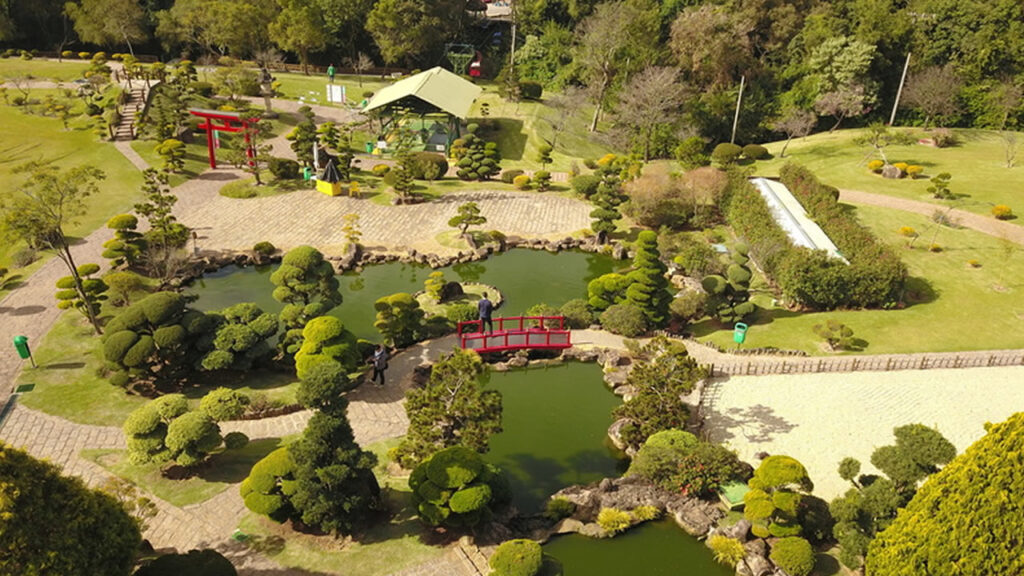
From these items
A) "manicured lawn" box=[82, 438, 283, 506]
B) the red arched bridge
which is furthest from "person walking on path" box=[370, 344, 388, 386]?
"manicured lawn" box=[82, 438, 283, 506]

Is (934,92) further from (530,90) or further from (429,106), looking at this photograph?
(429,106)

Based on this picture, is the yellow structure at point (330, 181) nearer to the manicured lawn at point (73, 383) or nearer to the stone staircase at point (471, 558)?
the manicured lawn at point (73, 383)

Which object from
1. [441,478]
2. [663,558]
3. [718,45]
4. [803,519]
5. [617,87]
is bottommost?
[663,558]

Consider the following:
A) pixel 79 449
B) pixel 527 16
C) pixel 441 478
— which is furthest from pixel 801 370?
pixel 527 16

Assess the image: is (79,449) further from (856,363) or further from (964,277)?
(964,277)

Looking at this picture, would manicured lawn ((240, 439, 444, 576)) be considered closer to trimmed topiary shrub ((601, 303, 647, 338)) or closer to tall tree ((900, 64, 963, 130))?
trimmed topiary shrub ((601, 303, 647, 338))

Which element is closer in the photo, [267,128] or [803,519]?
[803,519]
